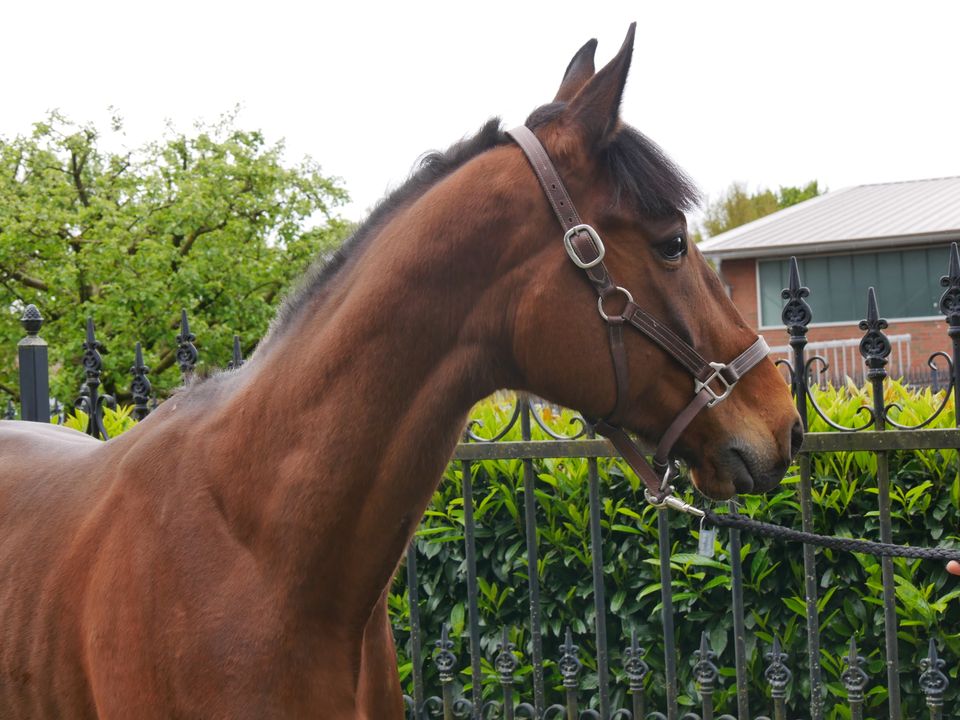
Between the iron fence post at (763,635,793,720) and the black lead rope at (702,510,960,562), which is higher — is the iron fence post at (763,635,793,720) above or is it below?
below

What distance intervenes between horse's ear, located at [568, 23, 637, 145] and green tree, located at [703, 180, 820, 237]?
5189 cm

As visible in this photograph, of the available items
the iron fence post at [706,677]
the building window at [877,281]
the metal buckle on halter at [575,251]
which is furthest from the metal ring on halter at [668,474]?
the building window at [877,281]

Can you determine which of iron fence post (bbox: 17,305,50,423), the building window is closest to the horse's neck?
iron fence post (bbox: 17,305,50,423)

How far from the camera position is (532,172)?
2.06 meters

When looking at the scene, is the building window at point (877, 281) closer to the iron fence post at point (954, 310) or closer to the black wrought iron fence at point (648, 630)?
the black wrought iron fence at point (648, 630)

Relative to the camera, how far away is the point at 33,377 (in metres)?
4.89

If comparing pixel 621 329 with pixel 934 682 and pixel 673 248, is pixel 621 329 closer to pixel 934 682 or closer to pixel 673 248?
pixel 673 248

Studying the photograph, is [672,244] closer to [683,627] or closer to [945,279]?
[945,279]

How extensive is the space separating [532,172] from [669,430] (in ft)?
2.19

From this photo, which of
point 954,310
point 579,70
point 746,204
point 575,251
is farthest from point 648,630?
point 746,204

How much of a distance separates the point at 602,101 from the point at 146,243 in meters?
17.5

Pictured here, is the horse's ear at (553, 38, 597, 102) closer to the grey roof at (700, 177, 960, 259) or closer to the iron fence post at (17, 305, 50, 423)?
the iron fence post at (17, 305, 50, 423)

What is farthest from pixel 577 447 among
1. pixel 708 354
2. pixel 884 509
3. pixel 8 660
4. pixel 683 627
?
pixel 8 660

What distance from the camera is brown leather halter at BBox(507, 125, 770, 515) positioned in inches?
78.7
